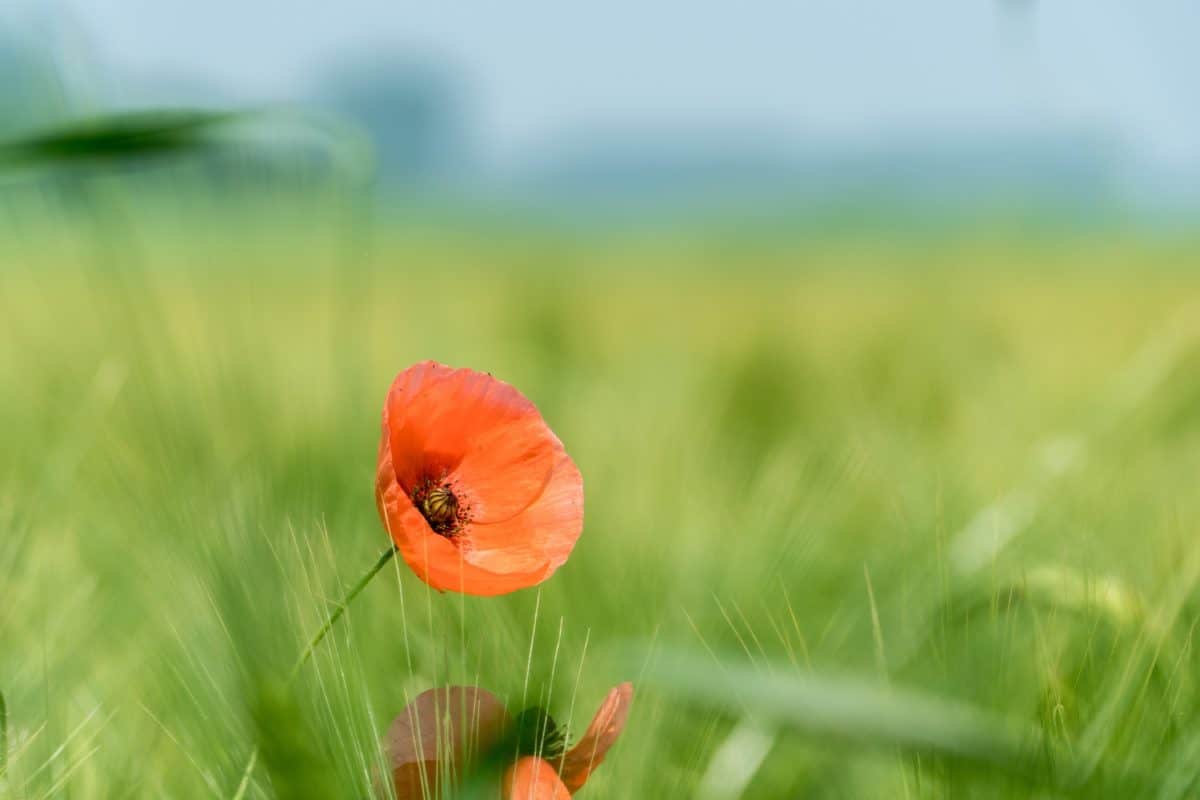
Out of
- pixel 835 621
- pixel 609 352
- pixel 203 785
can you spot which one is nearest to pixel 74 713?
pixel 203 785

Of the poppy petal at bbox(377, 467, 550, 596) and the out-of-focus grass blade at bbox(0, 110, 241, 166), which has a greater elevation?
the out-of-focus grass blade at bbox(0, 110, 241, 166)

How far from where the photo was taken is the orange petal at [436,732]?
191 mm

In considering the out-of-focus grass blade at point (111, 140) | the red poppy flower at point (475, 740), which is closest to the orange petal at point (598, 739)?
the red poppy flower at point (475, 740)

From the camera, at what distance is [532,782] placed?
0.19 metres

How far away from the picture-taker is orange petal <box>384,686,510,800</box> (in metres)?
0.19

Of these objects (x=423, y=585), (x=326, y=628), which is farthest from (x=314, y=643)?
(x=423, y=585)

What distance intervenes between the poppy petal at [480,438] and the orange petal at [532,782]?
5 cm

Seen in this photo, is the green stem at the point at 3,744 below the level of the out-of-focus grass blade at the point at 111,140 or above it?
below

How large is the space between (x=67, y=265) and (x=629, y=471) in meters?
0.24

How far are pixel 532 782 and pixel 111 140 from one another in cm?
11

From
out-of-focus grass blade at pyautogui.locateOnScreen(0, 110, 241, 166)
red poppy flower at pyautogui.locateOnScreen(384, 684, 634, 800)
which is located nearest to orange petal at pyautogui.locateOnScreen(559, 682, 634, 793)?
red poppy flower at pyautogui.locateOnScreen(384, 684, 634, 800)

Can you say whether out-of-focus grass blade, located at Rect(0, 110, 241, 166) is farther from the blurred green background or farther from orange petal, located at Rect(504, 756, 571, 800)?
orange petal, located at Rect(504, 756, 571, 800)

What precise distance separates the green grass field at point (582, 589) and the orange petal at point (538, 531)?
12 mm

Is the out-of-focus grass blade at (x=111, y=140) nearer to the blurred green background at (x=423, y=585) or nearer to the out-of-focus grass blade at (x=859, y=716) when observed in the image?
the blurred green background at (x=423, y=585)
